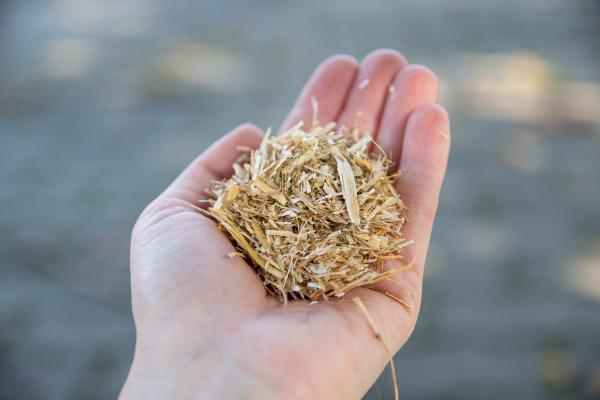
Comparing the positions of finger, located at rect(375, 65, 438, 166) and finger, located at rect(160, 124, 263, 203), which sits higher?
finger, located at rect(375, 65, 438, 166)

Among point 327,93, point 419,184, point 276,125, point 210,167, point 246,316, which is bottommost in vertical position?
point 276,125

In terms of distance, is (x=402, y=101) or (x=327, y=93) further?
(x=327, y=93)

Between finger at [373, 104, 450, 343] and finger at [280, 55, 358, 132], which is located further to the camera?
finger at [280, 55, 358, 132]

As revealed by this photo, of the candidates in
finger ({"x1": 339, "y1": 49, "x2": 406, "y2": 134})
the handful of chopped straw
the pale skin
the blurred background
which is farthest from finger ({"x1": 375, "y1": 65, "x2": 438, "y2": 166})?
the blurred background

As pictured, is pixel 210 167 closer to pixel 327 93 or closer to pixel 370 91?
pixel 327 93

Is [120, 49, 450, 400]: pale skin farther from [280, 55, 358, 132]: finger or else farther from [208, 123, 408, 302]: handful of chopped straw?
[280, 55, 358, 132]: finger

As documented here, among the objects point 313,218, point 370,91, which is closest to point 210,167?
point 313,218

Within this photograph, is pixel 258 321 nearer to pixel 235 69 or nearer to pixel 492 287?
pixel 492 287

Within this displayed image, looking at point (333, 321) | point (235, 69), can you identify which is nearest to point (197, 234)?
point (333, 321)
